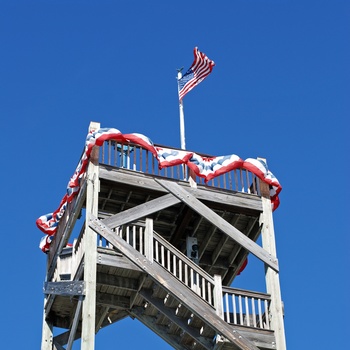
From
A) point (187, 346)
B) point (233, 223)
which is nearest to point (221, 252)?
point (233, 223)

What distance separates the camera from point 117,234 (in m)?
23.8

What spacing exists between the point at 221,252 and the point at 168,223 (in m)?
1.66

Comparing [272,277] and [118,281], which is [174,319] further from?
[272,277]

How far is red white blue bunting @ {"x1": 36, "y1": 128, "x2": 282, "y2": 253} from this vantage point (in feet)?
80.3

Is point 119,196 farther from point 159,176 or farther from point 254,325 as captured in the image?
point 254,325

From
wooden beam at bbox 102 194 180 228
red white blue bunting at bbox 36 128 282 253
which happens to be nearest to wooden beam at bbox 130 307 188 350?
wooden beam at bbox 102 194 180 228

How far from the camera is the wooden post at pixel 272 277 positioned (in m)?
23.7

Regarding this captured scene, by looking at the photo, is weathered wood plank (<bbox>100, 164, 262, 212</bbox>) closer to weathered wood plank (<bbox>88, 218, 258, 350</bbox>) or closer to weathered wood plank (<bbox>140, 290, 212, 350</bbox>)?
weathered wood plank (<bbox>88, 218, 258, 350</bbox>)

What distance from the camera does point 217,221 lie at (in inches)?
976

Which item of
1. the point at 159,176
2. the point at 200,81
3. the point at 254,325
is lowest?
the point at 254,325

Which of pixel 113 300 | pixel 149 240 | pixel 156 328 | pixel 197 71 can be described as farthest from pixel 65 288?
pixel 197 71

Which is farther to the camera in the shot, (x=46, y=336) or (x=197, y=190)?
(x=46, y=336)

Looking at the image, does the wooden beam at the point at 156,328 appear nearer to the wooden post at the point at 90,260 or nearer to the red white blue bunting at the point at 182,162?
the wooden post at the point at 90,260

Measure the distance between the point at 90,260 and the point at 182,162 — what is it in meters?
3.33
